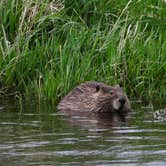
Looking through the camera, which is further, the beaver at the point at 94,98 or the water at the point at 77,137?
the beaver at the point at 94,98

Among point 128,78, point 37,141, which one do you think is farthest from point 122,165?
point 128,78

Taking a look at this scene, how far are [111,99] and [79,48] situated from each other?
85cm

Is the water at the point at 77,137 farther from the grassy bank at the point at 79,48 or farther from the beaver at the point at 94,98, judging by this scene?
the grassy bank at the point at 79,48

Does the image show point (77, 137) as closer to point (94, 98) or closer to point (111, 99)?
point (111, 99)

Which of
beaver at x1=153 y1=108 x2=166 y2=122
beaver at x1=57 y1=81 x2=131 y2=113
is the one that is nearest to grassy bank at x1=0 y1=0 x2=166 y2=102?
beaver at x1=57 y1=81 x2=131 y2=113

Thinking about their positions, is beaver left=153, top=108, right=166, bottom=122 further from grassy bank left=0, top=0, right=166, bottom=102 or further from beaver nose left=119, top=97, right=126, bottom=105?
grassy bank left=0, top=0, right=166, bottom=102

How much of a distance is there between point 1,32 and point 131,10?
1.85 m

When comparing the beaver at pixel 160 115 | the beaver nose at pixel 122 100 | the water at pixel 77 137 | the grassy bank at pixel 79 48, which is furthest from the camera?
the grassy bank at pixel 79 48

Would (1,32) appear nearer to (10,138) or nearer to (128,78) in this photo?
(128,78)

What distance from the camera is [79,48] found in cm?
1228

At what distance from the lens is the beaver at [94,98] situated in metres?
11.7

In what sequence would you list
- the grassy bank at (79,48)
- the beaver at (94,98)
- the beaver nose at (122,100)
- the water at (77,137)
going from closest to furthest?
the water at (77,137), the beaver nose at (122,100), the beaver at (94,98), the grassy bank at (79,48)

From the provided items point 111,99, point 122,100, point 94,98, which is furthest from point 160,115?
point 94,98

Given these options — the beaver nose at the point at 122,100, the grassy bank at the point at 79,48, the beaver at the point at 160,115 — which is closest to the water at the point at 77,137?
the beaver at the point at 160,115
